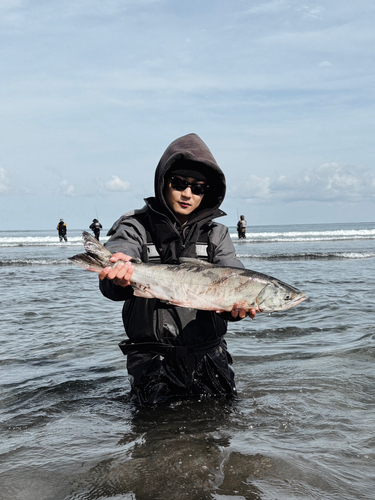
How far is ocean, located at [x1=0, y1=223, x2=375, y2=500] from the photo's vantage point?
2.97 meters

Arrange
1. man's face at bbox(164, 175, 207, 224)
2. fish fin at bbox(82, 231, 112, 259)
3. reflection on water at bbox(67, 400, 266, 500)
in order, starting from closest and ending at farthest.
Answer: reflection on water at bbox(67, 400, 266, 500)
fish fin at bbox(82, 231, 112, 259)
man's face at bbox(164, 175, 207, 224)

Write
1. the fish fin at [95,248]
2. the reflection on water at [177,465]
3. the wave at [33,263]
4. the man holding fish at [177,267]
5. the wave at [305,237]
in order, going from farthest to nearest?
the wave at [305,237] → the wave at [33,263] → the man holding fish at [177,267] → the fish fin at [95,248] → the reflection on water at [177,465]

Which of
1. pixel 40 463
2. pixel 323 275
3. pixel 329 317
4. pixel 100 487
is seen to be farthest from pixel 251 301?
pixel 323 275

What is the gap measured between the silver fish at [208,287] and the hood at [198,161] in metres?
0.68

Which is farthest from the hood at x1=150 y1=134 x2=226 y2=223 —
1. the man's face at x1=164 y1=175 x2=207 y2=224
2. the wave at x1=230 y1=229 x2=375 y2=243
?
the wave at x1=230 y1=229 x2=375 y2=243

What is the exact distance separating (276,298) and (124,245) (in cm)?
131

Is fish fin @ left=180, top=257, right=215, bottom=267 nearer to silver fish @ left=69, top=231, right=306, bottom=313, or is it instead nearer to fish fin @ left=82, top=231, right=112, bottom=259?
silver fish @ left=69, top=231, right=306, bottom=313

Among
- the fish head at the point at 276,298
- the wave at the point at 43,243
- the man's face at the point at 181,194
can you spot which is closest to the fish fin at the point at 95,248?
the man's face at the point at 181,194

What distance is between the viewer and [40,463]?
3.30 m

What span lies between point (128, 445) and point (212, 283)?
4.63 ft

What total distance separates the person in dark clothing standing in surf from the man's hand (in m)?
0.23

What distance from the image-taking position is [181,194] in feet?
13.6

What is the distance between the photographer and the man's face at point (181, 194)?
413 centimetres

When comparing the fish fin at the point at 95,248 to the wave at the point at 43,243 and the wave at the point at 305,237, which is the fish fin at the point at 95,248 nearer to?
the wave at the point at 43,243
